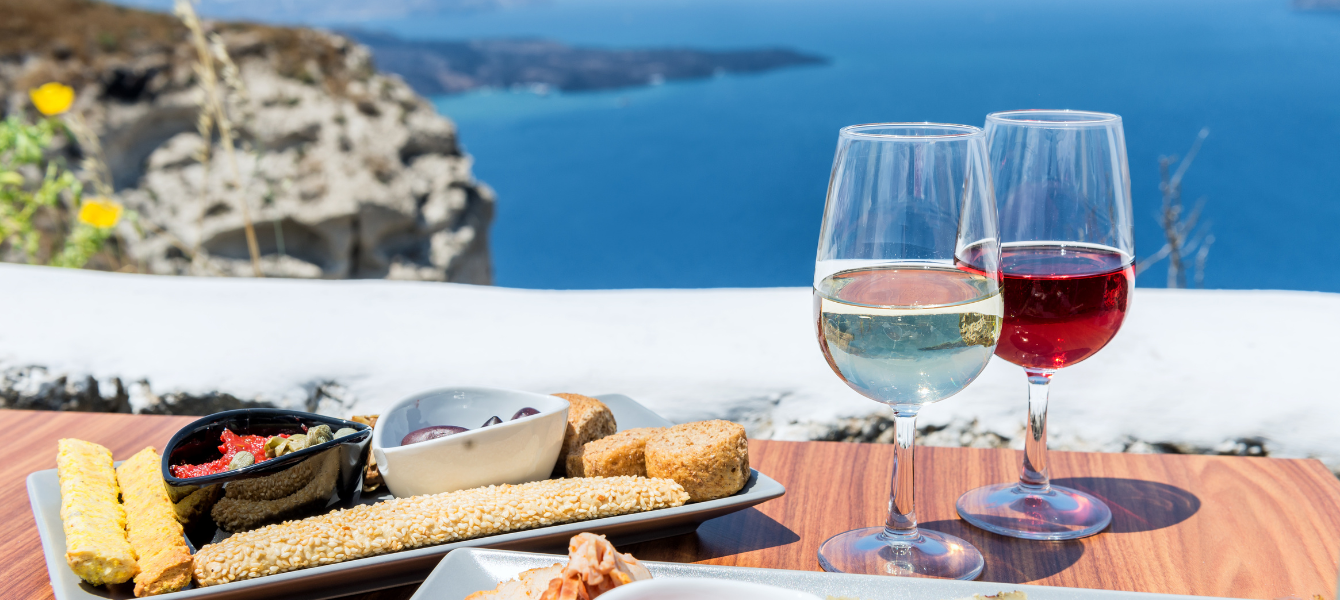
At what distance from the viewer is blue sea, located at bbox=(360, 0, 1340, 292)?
12328 millimetres

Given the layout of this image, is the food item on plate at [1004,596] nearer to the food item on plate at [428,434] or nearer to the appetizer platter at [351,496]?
the appetizer platter at [351,496]

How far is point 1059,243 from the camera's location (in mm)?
870

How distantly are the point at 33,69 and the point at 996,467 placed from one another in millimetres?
10594

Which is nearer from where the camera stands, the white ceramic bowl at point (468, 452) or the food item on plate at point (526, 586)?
the food item on plate at point (526, 586)

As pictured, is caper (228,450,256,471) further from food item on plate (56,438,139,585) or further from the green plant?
the green plant

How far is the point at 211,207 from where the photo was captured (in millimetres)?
7531

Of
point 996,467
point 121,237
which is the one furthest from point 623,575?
point 121,237

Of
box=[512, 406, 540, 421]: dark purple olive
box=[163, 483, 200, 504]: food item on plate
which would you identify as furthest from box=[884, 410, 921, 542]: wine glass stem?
box=[163, 483, 200, 504]: food item on plate

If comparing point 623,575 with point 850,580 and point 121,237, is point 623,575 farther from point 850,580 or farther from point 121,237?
point 121,237

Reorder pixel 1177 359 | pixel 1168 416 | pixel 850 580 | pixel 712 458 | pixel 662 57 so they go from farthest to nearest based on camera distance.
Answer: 1. pixel 662 57
2. pixel 1177 359
3. pixel 1168 416
4. pixel 712 458
5. pixel 850 580

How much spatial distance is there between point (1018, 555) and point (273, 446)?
682 millimetres

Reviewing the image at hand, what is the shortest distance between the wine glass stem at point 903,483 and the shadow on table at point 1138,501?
0.71 feet

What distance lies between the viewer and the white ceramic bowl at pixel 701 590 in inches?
20.4

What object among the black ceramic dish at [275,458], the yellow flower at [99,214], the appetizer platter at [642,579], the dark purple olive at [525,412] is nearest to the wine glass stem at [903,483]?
the appetizer platter at [642,579]
